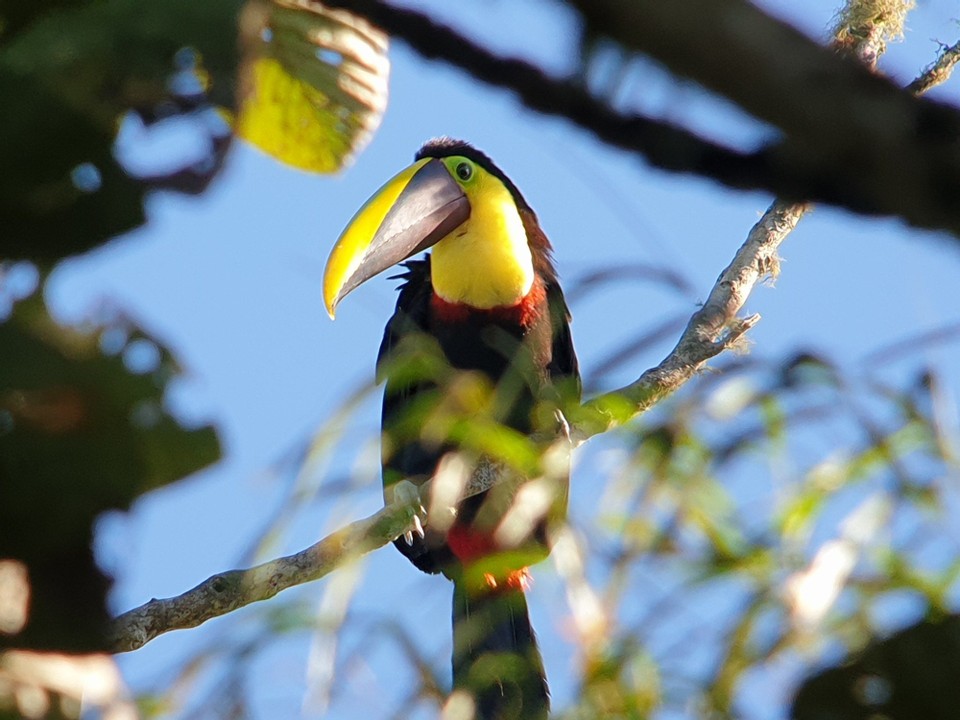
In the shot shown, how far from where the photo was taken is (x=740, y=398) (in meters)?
1.11

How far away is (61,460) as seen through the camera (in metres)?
0.73

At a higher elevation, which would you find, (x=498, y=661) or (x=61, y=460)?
(x=61, y=460)

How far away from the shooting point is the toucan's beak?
138 inches

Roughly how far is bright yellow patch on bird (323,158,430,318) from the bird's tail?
946 mm

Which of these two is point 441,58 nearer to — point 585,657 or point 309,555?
point 585,657

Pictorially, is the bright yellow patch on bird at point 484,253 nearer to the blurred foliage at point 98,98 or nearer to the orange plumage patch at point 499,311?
the orange plumage patch at point 499,311

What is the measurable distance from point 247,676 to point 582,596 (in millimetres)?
312

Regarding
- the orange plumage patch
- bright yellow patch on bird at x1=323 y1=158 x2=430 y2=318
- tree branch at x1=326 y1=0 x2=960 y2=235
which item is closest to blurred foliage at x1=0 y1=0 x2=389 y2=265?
tree branch at x1=326 y1=0 x2=960 y2=235

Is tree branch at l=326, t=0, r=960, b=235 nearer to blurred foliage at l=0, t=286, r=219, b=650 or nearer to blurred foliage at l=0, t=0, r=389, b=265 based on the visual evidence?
blurred foliage at l=0, t=0, r=389, b=265

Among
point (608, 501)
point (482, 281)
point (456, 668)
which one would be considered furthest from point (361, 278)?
point (608, 501)

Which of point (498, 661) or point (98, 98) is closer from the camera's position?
point (98, 98)

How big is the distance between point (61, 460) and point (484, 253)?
3119 mm

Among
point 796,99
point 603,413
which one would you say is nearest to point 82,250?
point 796,99

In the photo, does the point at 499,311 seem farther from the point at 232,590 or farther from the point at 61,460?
the point at 61,460
